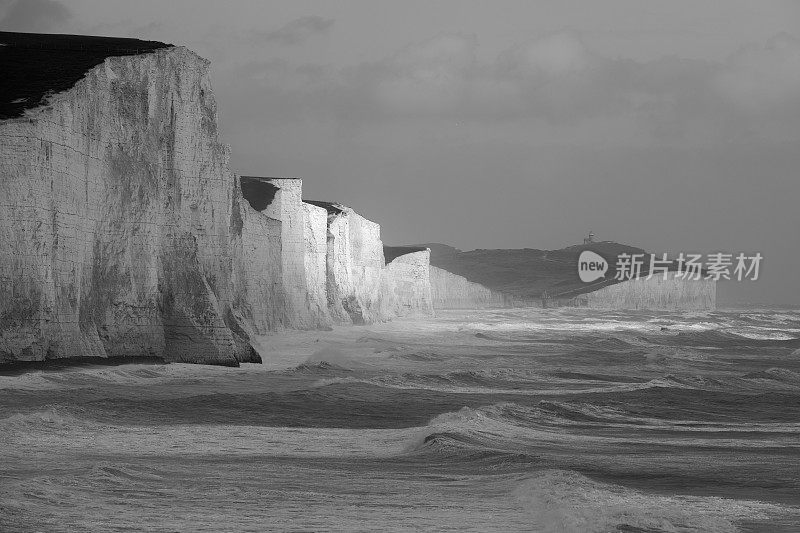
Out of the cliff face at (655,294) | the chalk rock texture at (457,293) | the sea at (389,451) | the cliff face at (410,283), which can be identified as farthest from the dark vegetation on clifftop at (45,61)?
the cliff face at (655,294)

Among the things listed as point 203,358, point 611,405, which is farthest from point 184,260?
point 611,405

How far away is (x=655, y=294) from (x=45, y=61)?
124829mm

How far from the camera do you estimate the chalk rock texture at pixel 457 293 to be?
475ft

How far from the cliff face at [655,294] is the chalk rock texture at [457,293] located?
1204cm

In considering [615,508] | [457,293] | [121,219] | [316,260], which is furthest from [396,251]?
[615,508]

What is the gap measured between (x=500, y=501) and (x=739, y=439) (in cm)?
811

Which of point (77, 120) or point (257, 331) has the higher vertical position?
point (77, 120)

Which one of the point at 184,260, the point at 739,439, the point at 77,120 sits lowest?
the point at 739,439

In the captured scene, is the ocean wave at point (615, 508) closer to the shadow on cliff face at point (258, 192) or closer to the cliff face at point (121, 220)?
the cliff face at point (121, 220)

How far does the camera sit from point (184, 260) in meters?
29.3

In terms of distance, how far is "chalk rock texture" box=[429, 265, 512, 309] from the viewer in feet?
475

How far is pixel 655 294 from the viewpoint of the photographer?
149250mm

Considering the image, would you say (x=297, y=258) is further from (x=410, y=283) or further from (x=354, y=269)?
(x=410, y=283)

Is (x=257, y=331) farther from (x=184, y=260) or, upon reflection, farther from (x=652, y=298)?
(x=652, y=298)
